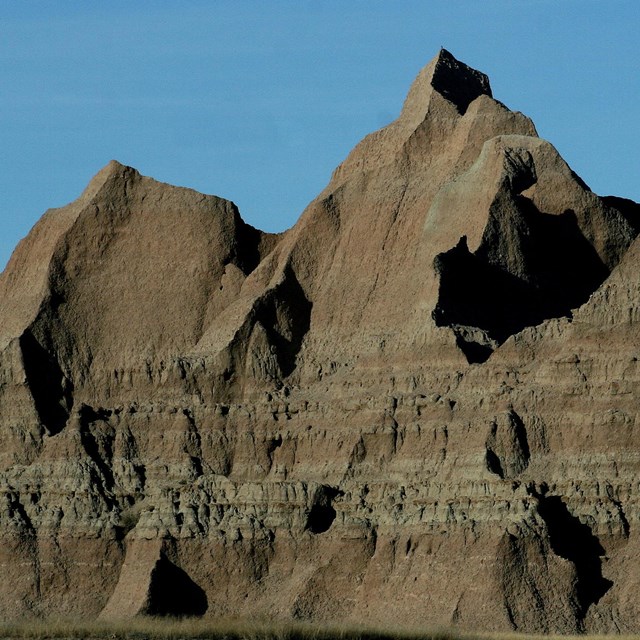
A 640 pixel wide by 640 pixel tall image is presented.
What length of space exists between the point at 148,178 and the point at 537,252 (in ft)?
51.3

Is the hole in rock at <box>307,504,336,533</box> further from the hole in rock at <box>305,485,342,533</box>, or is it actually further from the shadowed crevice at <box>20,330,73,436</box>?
the shadowed crevice at <box>20,330,73,436</box>

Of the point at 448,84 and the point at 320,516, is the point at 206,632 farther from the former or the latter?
the point at 448,84

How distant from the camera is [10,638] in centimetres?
8831

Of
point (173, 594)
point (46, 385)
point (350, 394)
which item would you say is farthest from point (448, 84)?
point (173, 594)

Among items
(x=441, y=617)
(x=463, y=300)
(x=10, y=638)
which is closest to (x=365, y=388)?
(x=463, y=300)

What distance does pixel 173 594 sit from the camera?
99875mm

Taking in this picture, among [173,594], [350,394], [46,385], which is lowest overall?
[173,594]

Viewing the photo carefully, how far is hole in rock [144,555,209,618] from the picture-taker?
9894 centimetres

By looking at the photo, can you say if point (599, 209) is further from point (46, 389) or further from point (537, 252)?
point (46, 389)

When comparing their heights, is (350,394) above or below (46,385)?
above

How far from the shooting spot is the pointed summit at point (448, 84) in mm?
114875

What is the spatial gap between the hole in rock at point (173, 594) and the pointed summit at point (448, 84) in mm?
22337

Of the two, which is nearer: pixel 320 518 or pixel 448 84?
pixel 320 518

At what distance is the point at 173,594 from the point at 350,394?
9152mm
